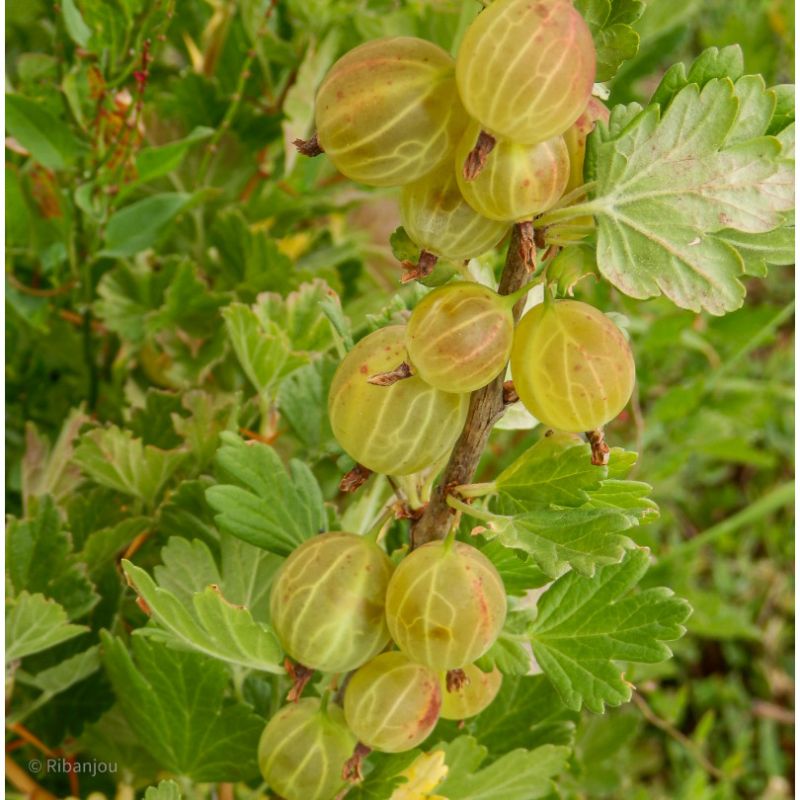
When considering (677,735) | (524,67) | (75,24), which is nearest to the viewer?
(524,67)

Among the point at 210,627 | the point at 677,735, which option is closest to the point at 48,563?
the point at 210,627

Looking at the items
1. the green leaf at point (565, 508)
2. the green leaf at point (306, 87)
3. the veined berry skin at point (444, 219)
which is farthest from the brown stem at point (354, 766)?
the green leaf at point (306, 87)

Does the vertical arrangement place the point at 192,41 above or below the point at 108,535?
above

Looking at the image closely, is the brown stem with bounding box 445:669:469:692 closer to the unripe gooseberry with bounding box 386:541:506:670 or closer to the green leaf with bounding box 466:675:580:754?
the unripe gooseberry with bounding box 386:541:506:670

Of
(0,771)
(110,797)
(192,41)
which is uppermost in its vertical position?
(192,41)

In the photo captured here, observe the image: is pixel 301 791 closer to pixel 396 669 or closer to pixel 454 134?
pixel 396 669

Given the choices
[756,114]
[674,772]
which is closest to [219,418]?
[756,114]

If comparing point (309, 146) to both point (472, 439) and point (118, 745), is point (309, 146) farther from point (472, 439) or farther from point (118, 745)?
point (118, 745)

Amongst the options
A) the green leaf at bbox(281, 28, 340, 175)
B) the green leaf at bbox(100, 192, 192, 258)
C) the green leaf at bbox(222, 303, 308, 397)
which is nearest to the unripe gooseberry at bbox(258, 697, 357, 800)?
the green leaf at bbox(222, 303, 308, 397)
